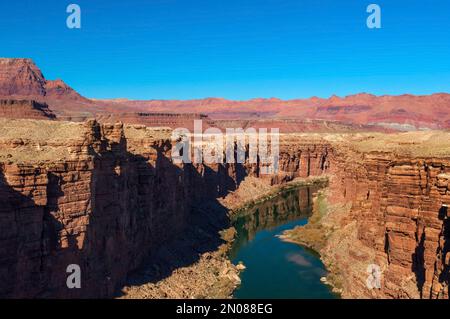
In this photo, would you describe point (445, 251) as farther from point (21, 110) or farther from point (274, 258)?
point (21, 110)

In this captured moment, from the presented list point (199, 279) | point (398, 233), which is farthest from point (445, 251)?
point (199, 279)

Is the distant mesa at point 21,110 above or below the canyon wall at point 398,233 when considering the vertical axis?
above

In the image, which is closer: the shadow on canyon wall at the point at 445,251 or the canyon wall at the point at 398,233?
the shadow on canyon wall at the point at 445,251

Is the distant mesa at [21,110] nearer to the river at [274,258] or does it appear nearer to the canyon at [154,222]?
the canyon at [154,222]

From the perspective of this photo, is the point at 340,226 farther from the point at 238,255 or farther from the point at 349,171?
the point at 238,255

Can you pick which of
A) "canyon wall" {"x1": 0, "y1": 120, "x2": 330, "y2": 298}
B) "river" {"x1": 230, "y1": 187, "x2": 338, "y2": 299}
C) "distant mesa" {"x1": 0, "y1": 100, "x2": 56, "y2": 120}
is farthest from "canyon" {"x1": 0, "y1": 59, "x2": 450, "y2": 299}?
"distant mesa" {"x1": 0, "y1": 100, "x2": 56, "y2": 120}

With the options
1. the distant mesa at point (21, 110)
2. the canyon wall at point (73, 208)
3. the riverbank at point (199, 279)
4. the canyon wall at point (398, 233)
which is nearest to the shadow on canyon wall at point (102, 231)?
the canyon wall at point (73, 208)
